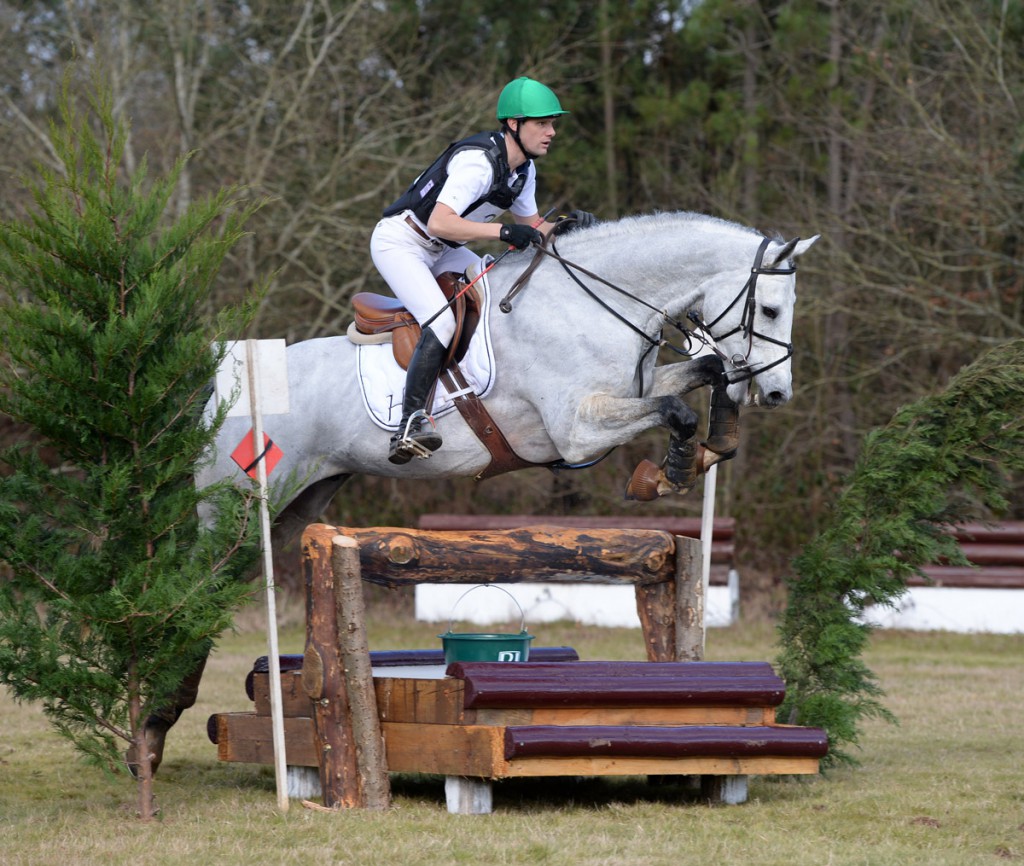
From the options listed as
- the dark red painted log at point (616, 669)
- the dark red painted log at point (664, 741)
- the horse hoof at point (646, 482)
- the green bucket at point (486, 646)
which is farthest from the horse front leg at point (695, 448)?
the dark red painted log at point (664, 741)

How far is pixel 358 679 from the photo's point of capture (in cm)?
495

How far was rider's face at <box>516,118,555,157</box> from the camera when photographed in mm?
5289

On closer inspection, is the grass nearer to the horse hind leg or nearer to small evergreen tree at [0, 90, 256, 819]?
the horse hind leg

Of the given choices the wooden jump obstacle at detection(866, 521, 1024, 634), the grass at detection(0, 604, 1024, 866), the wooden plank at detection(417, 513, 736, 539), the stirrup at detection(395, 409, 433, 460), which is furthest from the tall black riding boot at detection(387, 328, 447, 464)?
the wooden jump obstacle at detection(866, 521, 1024, 634)

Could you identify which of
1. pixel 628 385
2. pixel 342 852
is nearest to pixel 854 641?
pixel 628 385

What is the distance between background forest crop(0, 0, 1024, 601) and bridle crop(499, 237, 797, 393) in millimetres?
8145

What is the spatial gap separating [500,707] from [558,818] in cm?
45

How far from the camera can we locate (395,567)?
199 inches

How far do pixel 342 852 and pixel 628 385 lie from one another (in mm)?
2107

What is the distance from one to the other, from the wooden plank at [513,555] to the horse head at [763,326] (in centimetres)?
75

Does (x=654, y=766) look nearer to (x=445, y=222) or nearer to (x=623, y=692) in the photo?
(x=623, y=692)

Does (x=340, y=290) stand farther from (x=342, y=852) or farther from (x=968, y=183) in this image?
(x=342, y=852)

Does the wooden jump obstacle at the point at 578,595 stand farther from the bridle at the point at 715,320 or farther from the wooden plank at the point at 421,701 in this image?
the wooden plank at the point at 421,701

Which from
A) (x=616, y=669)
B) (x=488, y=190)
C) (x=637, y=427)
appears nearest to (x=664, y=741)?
(x=616, y=669)
